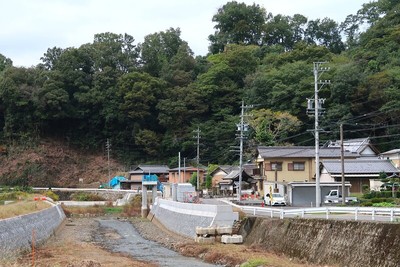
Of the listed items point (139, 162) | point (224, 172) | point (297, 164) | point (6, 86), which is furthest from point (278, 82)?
point (6, 86)

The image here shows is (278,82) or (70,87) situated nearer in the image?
(278,82)

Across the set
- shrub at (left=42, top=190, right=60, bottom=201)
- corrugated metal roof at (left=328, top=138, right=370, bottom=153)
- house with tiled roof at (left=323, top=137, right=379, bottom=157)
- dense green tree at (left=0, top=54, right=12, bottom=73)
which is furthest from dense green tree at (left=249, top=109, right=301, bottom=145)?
dense green tree at (left=0, top=54, right=12, bottom=73)

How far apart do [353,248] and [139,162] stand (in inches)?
2511

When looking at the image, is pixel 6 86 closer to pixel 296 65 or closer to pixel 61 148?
pixel 61 148

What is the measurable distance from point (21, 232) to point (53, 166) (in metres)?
52.6

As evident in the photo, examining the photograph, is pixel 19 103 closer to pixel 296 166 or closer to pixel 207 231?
pixel 296 166

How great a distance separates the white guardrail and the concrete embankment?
0.89 meters

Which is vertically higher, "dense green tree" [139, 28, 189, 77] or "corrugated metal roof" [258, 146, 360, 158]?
"dense green tree" [139, 28, 189, 77]

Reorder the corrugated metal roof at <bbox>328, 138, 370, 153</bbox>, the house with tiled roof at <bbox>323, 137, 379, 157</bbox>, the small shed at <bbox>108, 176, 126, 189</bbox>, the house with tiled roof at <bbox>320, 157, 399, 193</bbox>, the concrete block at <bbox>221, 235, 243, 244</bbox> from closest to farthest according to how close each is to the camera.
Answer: the concrete block at <bbox>221, 235, 243, 244</bbox>, the house with tiled roof at <bbox>320, 157, 399, 193</bbox>, the house with tiled roof at <bbox>323, 137, 379, 157</bbox>, the corrugated metal roof at <bbox>328, 138, 370, 153</bbox>, the small shed at <bbox>108, 176, 126, 189</bbox>

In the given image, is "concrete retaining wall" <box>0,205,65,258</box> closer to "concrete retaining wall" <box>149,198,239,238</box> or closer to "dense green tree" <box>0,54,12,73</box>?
"concrete retaining wall" <box>149,198,239,238</box>

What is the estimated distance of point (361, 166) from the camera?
4591cm

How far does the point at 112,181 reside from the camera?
74562 mm

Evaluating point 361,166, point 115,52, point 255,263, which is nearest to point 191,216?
point 255,263

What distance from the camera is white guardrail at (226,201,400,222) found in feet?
60.8
